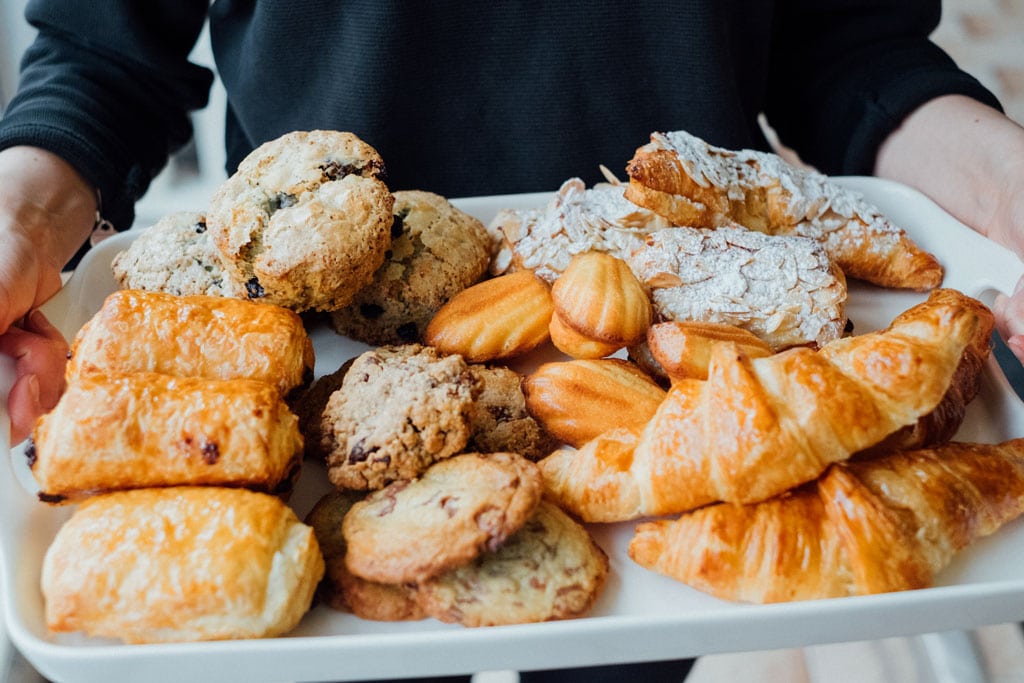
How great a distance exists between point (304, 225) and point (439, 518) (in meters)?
0.44

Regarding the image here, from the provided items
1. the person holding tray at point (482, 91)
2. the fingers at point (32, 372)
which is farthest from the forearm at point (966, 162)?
the fingers at point (32, 372)

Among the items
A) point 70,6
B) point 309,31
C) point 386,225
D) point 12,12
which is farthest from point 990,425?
point 12,12

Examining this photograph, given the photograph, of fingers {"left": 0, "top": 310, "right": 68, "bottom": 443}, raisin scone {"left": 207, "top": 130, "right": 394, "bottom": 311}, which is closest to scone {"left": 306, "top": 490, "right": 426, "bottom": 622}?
raisin scone {"left": 207, "top": 130, "right": 394, "bottom": 311}

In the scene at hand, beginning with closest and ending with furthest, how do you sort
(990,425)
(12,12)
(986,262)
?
(990,425), (986,262), (12,12)

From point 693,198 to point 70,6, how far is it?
1308mm

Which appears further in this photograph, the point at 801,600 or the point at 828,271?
the point at 828,271

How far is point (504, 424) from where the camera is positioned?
1.08m

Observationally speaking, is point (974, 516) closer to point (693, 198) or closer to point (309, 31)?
point (693, 198)

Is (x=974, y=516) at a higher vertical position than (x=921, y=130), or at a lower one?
lower

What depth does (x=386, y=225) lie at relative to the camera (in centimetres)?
113

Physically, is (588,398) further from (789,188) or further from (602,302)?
(789,188)

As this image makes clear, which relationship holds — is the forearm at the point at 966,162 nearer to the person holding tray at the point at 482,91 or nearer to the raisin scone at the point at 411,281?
the person holding tray at the point at 482,91

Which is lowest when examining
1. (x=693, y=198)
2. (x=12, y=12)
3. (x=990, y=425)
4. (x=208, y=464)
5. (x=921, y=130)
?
(x=12, y=12)

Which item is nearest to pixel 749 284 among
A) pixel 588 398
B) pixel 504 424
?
pixel 588 398
